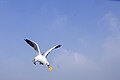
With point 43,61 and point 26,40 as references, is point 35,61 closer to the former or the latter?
point 43,61

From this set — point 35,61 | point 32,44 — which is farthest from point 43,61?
point 32,44

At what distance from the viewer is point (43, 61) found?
1120cm

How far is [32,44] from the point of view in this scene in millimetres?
12547

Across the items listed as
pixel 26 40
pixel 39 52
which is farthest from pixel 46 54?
pixel 26 40

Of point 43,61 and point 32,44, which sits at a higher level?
point 32,44

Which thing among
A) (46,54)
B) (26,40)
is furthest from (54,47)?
(26,40)

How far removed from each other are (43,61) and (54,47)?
1.75 m

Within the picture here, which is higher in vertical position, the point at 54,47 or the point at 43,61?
the point at 54,47

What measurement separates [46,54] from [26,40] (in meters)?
1.27

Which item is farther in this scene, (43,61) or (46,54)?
(46,54)

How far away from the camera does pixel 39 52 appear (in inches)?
481

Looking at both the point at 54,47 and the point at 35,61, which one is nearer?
the point at 35,61

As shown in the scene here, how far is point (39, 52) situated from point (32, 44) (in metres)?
0.65

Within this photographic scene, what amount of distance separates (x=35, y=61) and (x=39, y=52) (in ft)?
2.49
